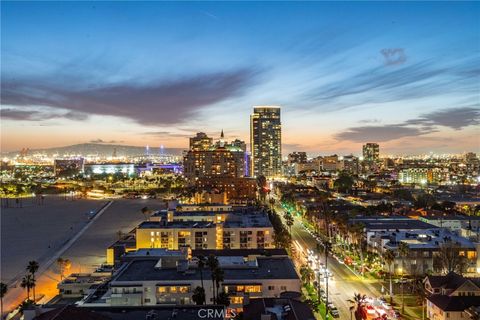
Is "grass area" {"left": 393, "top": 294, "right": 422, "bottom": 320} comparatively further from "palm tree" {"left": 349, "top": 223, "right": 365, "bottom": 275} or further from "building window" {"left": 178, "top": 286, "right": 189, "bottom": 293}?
"building window" {"left": 178, "top": 286, "right": 189, "bottom": 293}

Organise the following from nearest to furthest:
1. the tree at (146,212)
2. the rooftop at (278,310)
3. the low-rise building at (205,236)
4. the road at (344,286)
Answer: the rooftop at (278,310), the road at (344,286), the low-rise building at (205,236), the tree at (146,212)

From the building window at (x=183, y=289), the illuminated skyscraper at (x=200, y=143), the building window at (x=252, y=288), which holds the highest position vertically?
the illuminated skyscraper at (x=200, y=143)

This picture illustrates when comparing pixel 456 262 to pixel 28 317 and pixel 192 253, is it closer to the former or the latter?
pixel 192 253

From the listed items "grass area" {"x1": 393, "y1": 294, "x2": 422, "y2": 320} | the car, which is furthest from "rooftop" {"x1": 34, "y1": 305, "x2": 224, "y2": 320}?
"grass area" {"x1": 393, "y1": 294, "x2": 422, "y2": 320}

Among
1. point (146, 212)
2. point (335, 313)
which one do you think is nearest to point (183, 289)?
point (335, 313)

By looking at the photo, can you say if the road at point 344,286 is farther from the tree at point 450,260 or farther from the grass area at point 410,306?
the tree at point 450,260

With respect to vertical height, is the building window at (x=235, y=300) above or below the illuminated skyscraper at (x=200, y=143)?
below

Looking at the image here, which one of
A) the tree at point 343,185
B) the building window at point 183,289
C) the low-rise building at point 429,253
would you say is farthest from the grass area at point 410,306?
the tree at point 343,185

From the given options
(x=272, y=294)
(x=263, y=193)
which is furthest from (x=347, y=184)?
(x=272, y=294)

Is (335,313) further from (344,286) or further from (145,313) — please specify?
(145,313)
